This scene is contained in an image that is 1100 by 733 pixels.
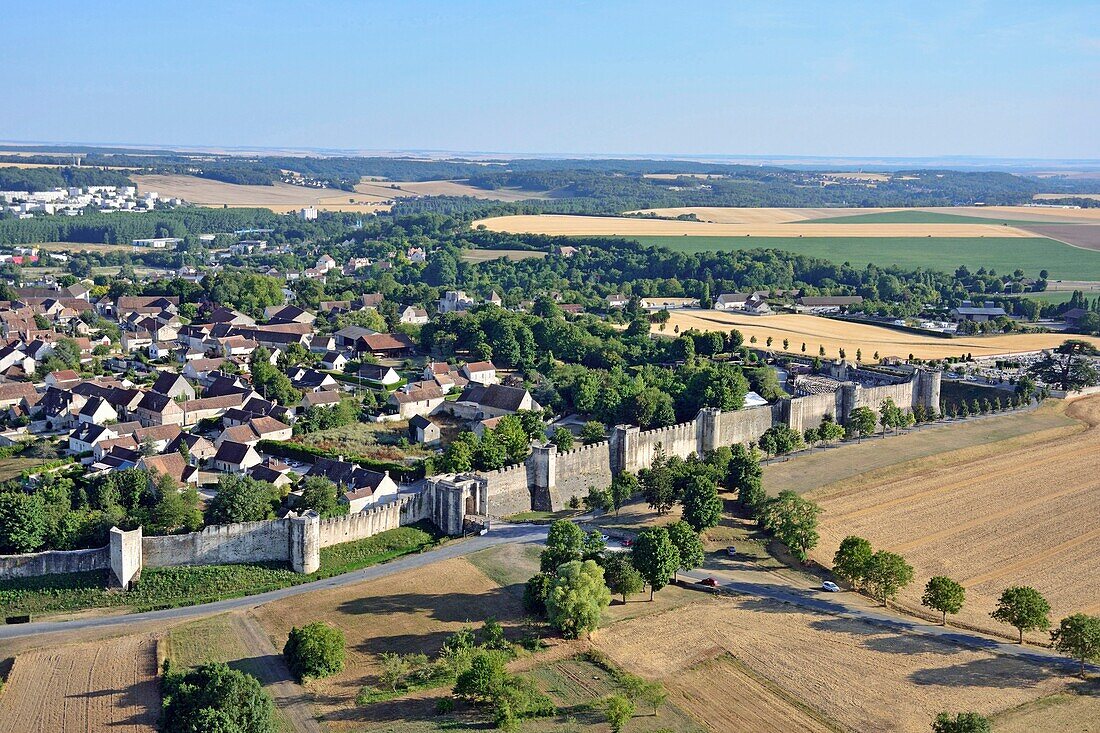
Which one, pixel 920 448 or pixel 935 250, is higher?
pixel 935 250

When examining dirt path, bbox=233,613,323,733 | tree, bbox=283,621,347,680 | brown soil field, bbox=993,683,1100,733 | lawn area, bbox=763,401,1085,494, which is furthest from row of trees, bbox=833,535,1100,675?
dirt path, bbox=233,613,323,733

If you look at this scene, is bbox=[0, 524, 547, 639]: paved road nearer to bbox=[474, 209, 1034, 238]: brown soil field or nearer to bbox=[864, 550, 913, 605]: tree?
bbox=[864, 550, 913, 605]: tree

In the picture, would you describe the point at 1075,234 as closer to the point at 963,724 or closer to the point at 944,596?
the point at 944,596

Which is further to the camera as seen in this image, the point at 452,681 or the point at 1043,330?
the point at 1043,330

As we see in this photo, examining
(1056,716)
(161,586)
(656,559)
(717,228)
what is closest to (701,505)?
(656,559)

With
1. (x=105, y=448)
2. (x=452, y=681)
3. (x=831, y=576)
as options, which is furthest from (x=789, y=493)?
(x=105, y=448)

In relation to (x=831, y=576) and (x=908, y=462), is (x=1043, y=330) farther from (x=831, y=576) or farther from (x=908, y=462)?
(x=831, y=576)

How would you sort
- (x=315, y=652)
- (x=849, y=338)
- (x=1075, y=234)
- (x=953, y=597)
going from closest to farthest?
(x=315, y=652) → (x=953, y=597) → (x=849, y=338) → (x=1075, y=234)
